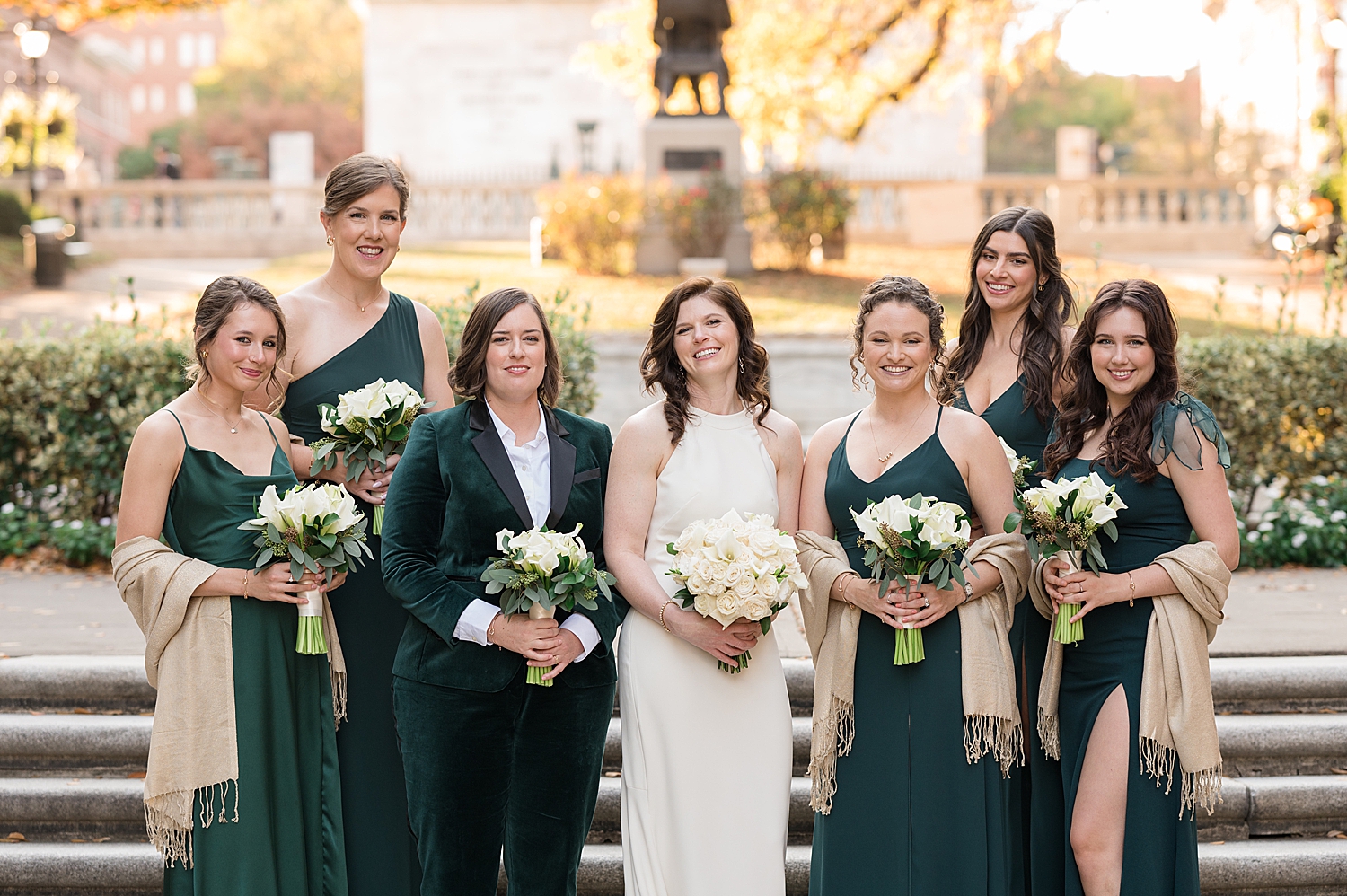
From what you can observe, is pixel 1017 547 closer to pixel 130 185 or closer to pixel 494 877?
pixel 494 877

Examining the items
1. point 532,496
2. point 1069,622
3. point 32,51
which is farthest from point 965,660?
point 32,51

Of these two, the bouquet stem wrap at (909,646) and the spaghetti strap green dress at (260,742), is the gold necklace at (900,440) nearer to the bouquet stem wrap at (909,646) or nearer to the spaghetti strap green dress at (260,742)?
the bouquet stem wrap at (909,646)

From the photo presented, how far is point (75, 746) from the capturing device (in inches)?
216

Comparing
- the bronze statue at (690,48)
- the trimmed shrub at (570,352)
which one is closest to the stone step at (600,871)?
the trimmed shrub at (570,352)

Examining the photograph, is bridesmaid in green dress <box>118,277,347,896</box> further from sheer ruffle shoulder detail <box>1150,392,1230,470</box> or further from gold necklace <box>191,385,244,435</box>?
sheer ruffle shoulder detail <box>1150,392,1230,470</box>

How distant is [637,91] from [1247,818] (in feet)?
71.4

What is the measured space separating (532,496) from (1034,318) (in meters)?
2.29

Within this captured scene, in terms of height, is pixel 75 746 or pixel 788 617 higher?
pixel 788 617

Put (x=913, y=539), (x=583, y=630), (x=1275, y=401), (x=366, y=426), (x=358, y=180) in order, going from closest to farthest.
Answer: (x=913, y=539), (x=583, y=630), (x=366, y=426), (x=358, y=180), (x=1275, y=401)

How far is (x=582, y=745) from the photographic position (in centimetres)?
384

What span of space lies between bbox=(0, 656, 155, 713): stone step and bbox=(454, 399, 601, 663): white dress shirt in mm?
2997

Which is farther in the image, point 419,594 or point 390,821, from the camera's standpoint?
point 390,821

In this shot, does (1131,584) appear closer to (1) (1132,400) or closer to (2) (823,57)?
(1) (1132,400)

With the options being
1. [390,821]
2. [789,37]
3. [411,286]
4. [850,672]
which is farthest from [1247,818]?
[789,37]
